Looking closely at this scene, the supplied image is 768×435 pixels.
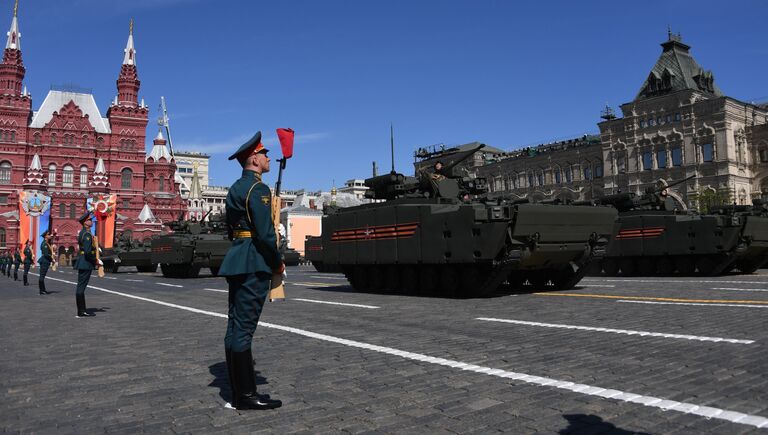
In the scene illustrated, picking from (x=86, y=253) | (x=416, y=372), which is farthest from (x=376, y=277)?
(x=416, y=372)

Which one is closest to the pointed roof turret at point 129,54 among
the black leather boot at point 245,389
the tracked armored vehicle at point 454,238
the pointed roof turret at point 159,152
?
the pointed roof turret at point 159,152

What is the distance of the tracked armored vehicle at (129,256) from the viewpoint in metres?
36.5

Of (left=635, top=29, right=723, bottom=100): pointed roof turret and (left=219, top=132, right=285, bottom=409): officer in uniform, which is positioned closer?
(left=219, top=132, right=285, bottom=409): officer in uniform

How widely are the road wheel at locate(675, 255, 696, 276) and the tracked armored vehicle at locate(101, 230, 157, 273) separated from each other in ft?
90.7

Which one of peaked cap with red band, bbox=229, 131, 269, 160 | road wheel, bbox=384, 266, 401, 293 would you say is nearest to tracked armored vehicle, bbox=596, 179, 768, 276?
road wheel, bbox=384, 266, 401, 293

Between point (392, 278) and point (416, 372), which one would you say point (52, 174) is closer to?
point (392, 278)

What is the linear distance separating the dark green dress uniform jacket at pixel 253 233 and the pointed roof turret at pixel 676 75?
61.1 m

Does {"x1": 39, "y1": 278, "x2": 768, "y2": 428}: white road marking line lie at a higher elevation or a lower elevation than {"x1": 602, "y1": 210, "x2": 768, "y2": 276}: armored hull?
lower

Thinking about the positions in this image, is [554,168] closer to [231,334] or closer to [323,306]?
[323,306]

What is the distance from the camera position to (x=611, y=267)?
2180 centimetres

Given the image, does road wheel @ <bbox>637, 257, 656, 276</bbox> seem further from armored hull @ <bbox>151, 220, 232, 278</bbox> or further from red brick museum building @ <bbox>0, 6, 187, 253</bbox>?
red brick museum building @ <bbox>0, 6, 187, 253</bbox>

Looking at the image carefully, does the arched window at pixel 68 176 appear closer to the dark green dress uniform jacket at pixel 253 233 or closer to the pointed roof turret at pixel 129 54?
the pointed roof turret at pixel 129 54

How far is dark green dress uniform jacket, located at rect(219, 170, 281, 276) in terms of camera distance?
4.55 meters

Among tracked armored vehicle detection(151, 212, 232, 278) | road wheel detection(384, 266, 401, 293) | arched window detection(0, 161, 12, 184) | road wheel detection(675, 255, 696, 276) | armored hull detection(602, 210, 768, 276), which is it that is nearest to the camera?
road wheel detection(384, 266, 401, 293)
